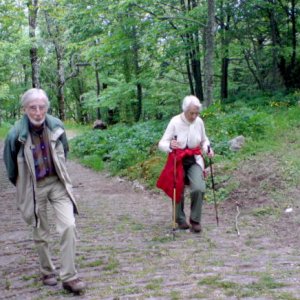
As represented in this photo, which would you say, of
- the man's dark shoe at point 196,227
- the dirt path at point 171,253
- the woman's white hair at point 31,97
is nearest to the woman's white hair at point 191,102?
the man's dark shoe at point 196,227

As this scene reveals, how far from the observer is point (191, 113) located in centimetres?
626

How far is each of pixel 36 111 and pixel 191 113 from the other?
2.61 meters

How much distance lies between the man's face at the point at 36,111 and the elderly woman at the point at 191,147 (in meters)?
2.39

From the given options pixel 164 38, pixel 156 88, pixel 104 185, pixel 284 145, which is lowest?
pixel 104 185

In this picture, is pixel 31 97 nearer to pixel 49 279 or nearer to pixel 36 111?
pixel 36 111

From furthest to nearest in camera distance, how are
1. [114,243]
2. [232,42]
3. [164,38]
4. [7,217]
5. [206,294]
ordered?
[164,38] → [232,42] → [7,217] → [114,243] → [206,294]

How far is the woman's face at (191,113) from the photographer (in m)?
6.21

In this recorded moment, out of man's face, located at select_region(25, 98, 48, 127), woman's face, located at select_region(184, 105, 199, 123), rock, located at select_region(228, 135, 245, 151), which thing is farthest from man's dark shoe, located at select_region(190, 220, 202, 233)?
rock, located at select_region(228, 135, 245, 151)

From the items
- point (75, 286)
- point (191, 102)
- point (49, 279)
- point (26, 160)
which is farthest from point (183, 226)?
point (26, 160)

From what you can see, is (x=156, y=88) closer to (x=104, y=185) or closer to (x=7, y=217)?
(x=104, y=185)

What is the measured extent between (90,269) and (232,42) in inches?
621

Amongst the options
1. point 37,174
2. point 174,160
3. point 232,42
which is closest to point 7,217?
point 174,160

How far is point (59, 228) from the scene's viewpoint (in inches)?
167

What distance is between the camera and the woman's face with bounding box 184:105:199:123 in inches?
245
